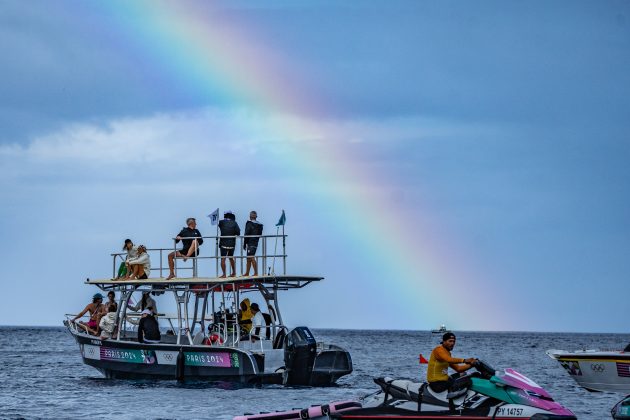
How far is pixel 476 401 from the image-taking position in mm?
20500

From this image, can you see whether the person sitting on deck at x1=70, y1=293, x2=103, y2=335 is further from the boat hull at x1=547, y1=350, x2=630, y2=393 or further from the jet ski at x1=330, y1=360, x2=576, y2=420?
the jet ski at x1=330, y1=360, x2=576, y2=420

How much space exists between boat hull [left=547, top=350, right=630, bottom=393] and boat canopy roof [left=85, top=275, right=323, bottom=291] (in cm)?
862

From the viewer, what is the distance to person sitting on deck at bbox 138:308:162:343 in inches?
1436

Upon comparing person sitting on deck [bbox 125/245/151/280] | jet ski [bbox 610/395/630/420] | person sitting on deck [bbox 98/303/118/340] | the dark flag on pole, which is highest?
the dark flag on pole

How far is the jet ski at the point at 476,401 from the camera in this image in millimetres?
20062

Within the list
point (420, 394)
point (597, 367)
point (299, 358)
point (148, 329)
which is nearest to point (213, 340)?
point (148, 329)

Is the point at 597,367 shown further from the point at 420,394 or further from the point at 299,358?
the point at 420,394

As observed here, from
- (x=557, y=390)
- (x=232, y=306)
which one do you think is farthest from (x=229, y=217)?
(x=557, y=390)

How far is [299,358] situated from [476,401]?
44.7ft

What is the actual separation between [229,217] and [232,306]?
2.79 m

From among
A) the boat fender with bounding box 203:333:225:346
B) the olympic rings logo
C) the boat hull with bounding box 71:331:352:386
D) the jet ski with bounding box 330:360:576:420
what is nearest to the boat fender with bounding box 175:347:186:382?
the boat hull with bounding box 71:331:352:386

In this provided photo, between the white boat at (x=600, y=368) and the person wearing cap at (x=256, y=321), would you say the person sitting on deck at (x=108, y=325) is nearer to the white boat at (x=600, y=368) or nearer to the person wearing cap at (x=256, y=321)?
the person wearing cap at (x=256, y=321)

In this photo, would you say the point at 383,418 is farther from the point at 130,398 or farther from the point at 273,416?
the point at 130,398

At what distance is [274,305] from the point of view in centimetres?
3731
